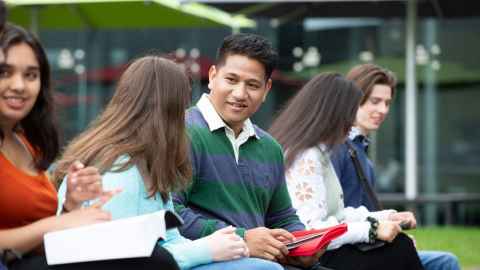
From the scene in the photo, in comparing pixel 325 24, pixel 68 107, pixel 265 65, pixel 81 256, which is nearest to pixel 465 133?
pixel 325 24

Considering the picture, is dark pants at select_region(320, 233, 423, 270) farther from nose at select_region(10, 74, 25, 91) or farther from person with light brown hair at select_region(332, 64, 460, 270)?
nose at select_region(10, 74, 25, 91)

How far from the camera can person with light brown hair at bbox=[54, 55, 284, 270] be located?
3500mm

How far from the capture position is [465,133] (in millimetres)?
16078

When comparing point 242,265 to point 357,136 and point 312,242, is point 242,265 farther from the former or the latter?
point 357,136

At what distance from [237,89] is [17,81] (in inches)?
45.6

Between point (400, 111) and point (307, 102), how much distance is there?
34.5ft

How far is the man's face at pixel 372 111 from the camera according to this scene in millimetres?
6074

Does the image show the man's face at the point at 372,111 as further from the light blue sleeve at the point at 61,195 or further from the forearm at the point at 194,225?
the light blue sleeve at the point at 61,195

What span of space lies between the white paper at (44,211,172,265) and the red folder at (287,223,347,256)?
1064 mm

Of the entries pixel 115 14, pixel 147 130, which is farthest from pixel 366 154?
pixel 115 14

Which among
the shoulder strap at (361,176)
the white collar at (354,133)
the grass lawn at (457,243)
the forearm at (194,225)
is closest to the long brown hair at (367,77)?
the white collar at (354,133)

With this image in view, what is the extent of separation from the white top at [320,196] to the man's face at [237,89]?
0.69 metres

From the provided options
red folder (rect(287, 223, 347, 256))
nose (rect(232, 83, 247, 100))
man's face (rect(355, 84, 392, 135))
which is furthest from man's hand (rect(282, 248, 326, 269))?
man's face (rect(355, 84, 392, 135))

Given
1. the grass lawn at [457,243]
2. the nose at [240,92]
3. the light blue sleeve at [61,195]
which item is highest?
the nose at [240,92]
